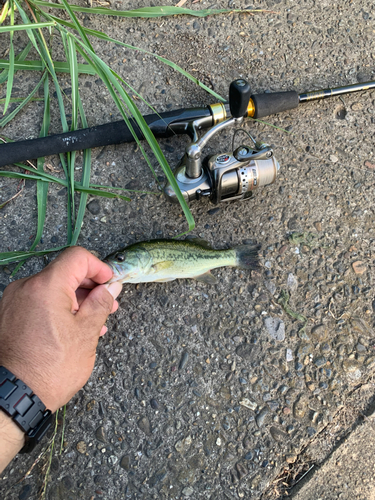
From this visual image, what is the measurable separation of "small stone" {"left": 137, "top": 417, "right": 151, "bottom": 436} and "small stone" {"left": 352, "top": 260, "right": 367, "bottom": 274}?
1803mm

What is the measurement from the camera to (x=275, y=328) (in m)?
2.59

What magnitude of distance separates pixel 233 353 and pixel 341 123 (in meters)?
2.16

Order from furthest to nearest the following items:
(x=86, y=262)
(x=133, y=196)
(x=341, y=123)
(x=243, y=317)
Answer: (x=341, y=123) < (x=133, y=196) < (x=243, y=317) < (x=86, y=262)

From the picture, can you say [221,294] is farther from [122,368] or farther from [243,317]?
[122,368]

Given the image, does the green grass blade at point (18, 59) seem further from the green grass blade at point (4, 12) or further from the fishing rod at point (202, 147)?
the fishing rod at point (202, 147)

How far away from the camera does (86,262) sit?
2064mm

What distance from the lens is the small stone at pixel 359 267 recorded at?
2787mm

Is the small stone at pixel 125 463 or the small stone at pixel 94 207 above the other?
the small stone at pixel 94 207

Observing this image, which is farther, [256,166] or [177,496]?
[256,166]

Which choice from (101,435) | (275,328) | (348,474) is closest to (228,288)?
(275,328)

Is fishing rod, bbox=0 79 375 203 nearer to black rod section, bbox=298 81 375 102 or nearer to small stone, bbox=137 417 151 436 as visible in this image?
black rod section, bbox=298 81 375 102

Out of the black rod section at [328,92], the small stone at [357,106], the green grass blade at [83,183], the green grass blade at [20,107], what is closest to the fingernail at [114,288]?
the green grass blade at [83,183]

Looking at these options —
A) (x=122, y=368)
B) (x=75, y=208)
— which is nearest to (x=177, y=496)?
(x=122, y=368)

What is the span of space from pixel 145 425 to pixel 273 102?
245cm
